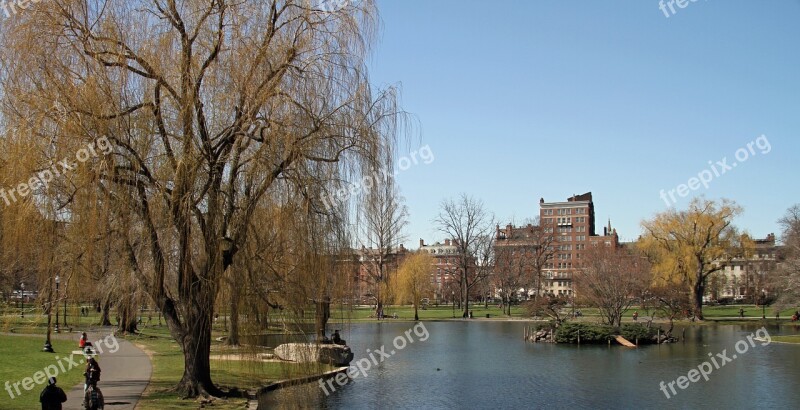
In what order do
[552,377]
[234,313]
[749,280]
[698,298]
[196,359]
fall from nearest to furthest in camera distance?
1. [234,313]
2. [196,359]
3. [552,377]
4. [698,298]
5. [749,280]

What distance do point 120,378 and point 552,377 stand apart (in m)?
15.1

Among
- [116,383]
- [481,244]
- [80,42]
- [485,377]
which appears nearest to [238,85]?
[80,42]

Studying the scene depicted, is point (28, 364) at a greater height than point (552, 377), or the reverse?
point (28, 364)

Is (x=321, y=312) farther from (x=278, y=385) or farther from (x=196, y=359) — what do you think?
(x=278, y=385)

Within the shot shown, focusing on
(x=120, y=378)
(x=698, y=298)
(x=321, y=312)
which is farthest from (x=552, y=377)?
(x=698, y=298)


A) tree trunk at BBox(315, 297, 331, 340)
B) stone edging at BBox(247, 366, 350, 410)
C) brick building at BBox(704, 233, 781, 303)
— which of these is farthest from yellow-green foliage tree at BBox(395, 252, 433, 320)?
tree trunk at BBox(315, 297, 331, 340)

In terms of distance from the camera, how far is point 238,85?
14500 millimetres

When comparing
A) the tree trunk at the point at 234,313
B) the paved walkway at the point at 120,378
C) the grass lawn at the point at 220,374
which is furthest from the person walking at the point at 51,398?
the tree trunk at the point at 234,313

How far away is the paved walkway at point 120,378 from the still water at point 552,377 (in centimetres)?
348

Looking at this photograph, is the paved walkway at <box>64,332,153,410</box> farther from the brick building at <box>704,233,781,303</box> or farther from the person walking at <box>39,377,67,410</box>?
the brick building at <box>704,233,781,303</box>

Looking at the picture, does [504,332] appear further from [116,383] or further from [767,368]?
[116,383]

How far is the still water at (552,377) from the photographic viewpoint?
2052 centimetres

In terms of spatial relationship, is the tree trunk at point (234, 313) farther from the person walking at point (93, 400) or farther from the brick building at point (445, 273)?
the brick building at point (445, 273)

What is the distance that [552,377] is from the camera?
85.9 feet
